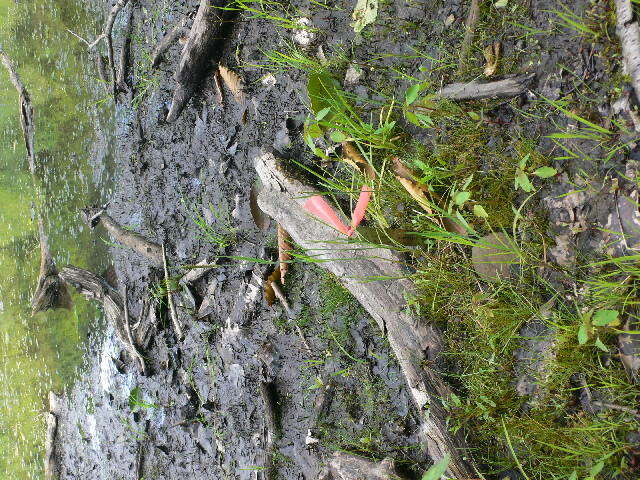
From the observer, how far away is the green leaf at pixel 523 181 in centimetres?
196

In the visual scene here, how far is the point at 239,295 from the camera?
9.20ft

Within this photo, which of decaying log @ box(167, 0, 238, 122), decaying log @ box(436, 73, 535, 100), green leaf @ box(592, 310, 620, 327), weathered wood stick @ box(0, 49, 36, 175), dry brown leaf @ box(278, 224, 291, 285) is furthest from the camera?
weathered wood stick @ box(0, 49, 36, 175)

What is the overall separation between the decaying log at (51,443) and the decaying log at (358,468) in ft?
7.65

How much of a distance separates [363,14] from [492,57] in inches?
25.7

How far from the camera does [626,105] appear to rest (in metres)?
1.77

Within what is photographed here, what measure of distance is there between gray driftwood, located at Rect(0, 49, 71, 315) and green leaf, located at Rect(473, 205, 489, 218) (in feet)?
9.66

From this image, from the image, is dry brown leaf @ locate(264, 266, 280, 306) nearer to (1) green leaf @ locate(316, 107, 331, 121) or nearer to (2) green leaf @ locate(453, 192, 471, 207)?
(1) green leaf @ locate(316, 107, 331, 121)

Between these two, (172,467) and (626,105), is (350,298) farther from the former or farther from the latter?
(172,467)

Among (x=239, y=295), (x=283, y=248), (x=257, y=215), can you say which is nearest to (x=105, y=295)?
(x=239, y=295)

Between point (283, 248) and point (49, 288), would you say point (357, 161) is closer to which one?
point (283, 248)

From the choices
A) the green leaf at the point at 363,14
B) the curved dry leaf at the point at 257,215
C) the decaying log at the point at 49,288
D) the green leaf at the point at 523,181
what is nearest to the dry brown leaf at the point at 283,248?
the curved dry leaf at the point at 257,215

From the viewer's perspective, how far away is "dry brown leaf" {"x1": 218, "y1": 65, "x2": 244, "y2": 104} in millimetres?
2789

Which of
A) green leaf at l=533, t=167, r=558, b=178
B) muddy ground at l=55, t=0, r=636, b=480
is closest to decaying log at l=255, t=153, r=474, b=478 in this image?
muddy ground at l=55, t=0, r=636, b=480

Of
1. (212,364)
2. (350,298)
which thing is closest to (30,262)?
(212,364)
